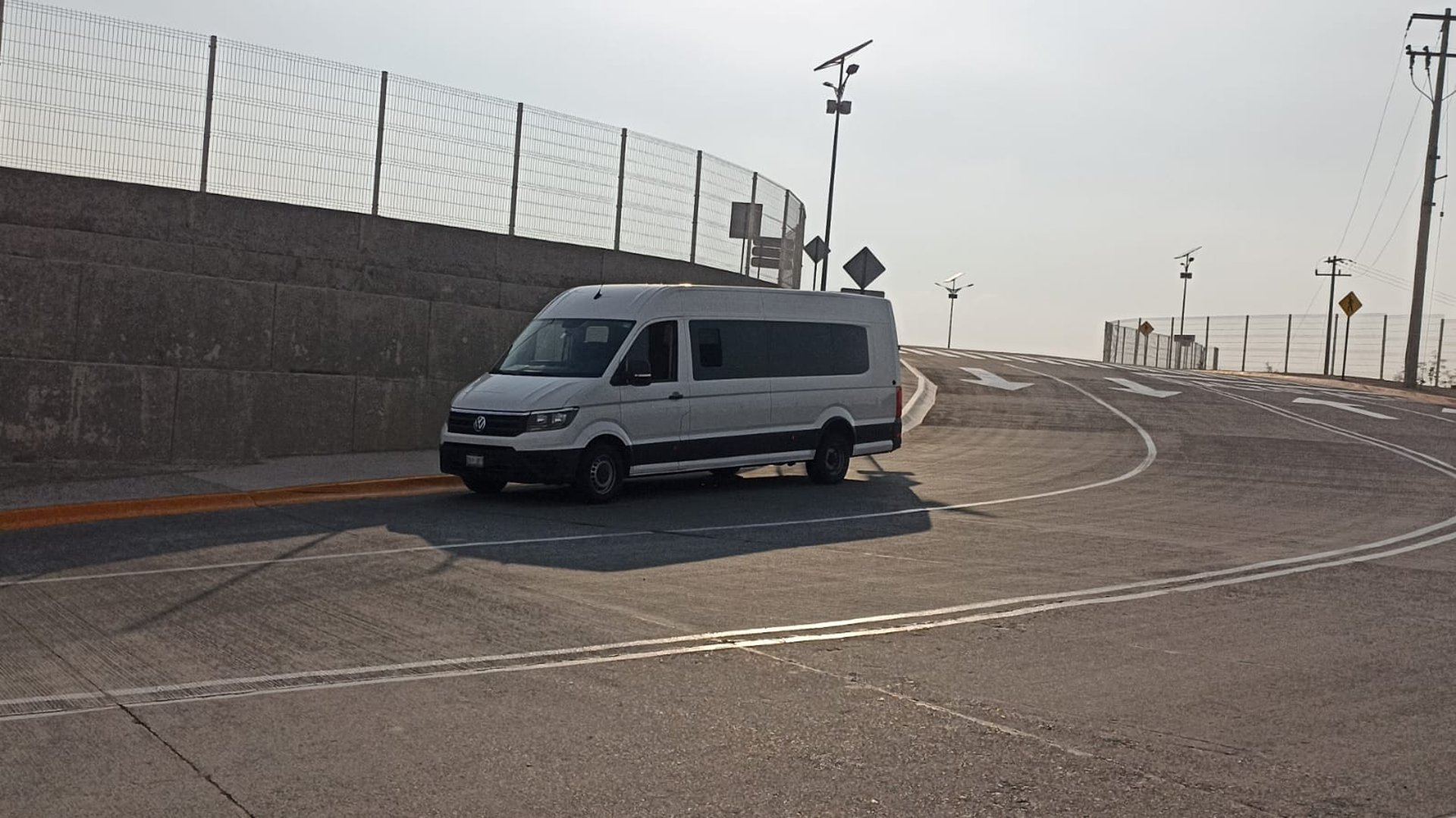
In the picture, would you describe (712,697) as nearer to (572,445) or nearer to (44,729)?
(44,729)

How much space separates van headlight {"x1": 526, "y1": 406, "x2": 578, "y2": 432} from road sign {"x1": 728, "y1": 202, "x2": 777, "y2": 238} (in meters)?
12.2

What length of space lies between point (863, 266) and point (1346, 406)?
12737 millimetres

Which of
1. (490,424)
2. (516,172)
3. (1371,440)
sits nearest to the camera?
(490,424)

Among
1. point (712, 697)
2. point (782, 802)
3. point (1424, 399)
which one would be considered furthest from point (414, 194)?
point (1424, 399)

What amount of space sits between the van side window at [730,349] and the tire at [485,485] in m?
2.61

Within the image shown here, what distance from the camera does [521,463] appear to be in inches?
588

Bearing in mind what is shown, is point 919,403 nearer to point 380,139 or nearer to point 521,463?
point 380,139

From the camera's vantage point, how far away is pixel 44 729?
6254 millimetres

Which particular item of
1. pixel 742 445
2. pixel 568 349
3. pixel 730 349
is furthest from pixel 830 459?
pixel 568 349

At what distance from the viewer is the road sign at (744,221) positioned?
26781 millimetres

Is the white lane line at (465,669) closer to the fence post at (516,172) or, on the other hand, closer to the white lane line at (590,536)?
the white lane line at (590,536)

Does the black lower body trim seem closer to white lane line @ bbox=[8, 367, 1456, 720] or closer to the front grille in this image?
the front grille

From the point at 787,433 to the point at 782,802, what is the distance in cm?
1231

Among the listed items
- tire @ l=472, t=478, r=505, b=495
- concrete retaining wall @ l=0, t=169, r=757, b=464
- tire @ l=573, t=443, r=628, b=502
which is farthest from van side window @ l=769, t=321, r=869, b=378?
concrete retaining wall @ l=0, t=169, r=757, b=464
